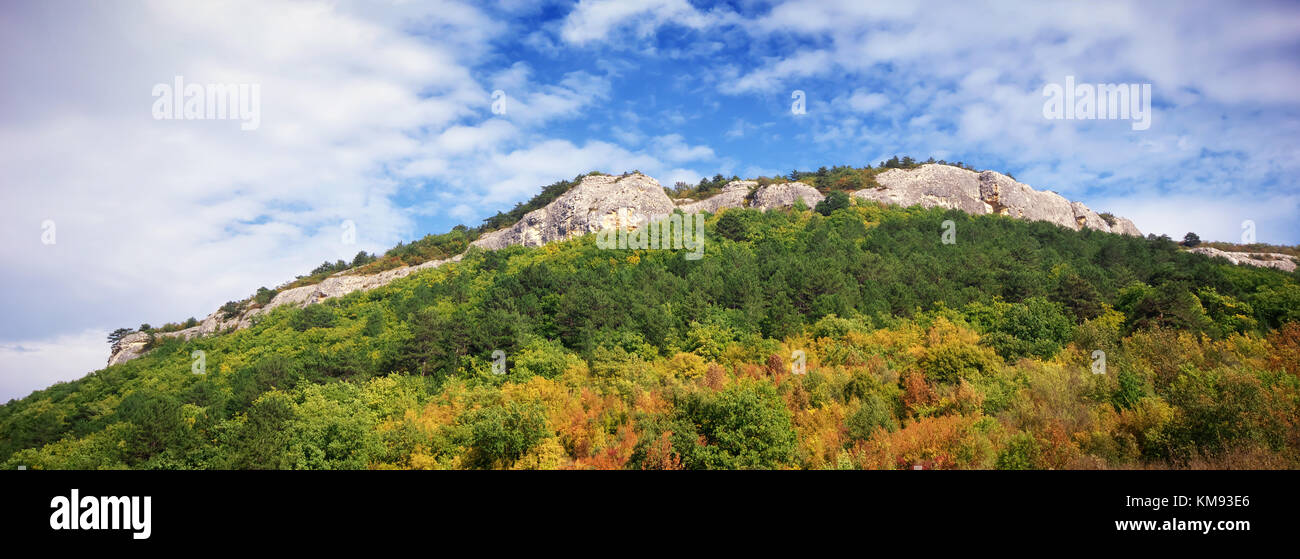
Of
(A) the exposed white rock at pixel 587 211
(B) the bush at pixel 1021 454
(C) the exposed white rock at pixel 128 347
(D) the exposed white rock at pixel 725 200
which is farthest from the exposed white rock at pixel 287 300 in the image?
(B) the bush at pixel 1021 454

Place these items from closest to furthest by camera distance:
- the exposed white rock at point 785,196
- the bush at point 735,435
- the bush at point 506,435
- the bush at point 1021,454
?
the bush at point 1021,454 → the bush at point 735,435 → the bush at point 506,435 → the exposed white rock at point 785,196

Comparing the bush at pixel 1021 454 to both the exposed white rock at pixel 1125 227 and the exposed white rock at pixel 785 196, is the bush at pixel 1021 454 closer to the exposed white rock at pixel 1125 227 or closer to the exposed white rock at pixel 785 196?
the exposed white rock at pixel 785 196

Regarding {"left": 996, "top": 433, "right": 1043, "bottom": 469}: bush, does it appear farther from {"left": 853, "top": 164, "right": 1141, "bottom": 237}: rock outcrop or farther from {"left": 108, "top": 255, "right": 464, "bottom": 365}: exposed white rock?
{"left": 108, "top": 255, "right": 464, "bottom": 365}: exposed white rock

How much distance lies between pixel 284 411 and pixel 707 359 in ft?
92.7

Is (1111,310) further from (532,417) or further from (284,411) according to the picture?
(284,411)

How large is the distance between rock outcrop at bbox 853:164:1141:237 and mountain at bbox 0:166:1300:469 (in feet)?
17.9

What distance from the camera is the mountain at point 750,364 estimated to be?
2495 cm

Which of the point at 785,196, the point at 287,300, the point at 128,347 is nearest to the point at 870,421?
the point at 785,196

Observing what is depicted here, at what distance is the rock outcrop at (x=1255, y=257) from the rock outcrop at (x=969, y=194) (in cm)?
1714

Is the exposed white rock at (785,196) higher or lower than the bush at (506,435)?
higher

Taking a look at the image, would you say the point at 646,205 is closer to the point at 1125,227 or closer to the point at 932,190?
the point at 932,190

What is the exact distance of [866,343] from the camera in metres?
44.8

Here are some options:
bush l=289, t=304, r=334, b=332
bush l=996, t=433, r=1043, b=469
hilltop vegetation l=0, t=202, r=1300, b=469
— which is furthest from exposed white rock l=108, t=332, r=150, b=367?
bush l=996, t=433, r=1043, b=469
